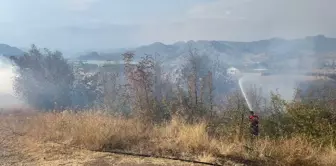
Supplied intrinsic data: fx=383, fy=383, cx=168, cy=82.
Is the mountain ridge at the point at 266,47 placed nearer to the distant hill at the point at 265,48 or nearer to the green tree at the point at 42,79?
the distant hill at the point at 265,48

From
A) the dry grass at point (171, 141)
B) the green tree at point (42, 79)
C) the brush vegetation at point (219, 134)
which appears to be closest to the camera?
the dry grass at point (171, 141)

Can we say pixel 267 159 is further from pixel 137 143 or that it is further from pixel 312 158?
pixel 137 143

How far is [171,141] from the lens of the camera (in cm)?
950

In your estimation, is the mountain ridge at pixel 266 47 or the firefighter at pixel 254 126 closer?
the firefighter at pixel 254 126

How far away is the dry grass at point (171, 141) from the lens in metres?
7.84

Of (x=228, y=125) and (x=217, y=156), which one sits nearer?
(x=217, y=156)

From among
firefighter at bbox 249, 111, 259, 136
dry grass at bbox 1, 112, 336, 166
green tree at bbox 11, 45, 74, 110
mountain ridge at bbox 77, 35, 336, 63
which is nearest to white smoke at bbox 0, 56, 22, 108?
green tree at bbox 11, 45, 74, 110

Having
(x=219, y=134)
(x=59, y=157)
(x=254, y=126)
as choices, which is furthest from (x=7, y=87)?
(x=254, y=126)

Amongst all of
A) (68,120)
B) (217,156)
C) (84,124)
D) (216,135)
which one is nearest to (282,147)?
(217,156)

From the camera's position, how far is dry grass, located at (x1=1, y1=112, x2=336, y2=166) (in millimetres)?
7836

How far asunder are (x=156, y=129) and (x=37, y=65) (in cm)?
3201

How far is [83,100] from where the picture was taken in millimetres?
40781

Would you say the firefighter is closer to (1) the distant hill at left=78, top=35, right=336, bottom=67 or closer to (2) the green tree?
(2) the green tree

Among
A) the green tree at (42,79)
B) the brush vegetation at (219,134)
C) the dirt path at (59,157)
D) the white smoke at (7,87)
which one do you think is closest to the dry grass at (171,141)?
the brush vegetation at (219,134)
